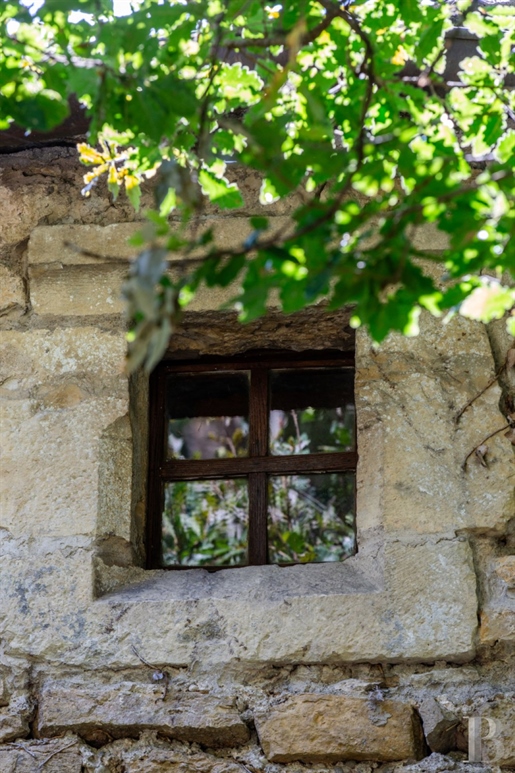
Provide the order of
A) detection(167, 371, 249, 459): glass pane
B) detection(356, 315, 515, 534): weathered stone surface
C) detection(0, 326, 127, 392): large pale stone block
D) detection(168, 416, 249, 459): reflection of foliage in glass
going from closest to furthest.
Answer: detection(356, 315, 515, 534): weathered stone surface
detection(0, 326, 127, 392): large pale stone block
detection(167, 371, 249, 459): glass pane
detection(168, 416, 249, 459): reflection of foliage in glass

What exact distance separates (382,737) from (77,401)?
3.51ft

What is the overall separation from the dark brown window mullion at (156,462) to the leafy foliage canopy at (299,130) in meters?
0.34

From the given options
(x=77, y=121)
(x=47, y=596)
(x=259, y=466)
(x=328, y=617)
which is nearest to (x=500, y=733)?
(x=328, y=617)

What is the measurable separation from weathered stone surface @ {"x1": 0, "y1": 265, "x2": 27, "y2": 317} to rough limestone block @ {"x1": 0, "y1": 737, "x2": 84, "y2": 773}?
1071mm

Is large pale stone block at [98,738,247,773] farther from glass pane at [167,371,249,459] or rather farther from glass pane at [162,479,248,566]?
glass pane at [162,479,248,566]

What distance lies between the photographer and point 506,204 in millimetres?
1415

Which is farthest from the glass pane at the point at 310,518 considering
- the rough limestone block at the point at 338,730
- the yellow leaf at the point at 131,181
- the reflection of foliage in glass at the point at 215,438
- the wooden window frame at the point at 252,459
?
the yellow leaf at the point at 131,181

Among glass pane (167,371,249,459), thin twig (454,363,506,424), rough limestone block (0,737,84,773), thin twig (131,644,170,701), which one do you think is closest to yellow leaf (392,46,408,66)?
thin twig (454,363,506,424)

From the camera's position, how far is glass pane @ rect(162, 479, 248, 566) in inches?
169

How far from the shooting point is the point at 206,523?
173 inches

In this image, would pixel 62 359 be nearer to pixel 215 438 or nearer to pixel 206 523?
pixel 215 438

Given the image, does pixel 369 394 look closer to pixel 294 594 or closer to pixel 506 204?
pixel 294 594

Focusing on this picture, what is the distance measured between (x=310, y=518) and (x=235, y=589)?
2242 mm

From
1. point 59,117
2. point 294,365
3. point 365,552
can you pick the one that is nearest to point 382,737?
point 365,552
